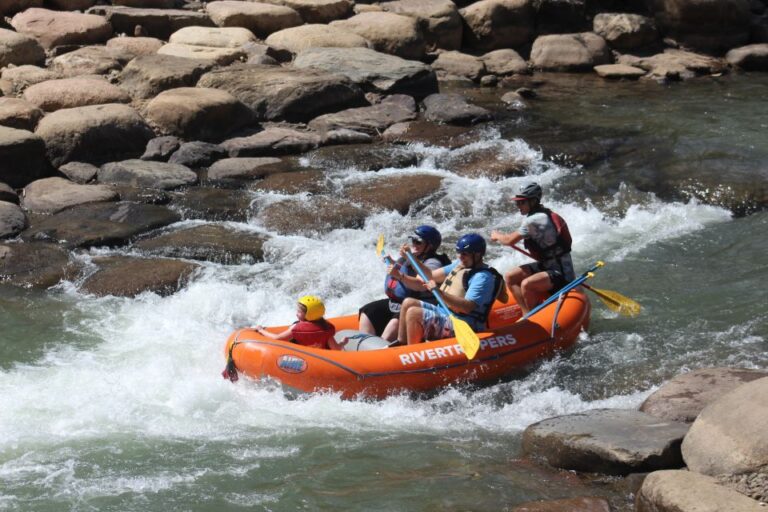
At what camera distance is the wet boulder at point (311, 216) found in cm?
980

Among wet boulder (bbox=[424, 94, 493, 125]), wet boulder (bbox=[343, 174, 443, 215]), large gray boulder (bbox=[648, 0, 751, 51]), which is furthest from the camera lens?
large gray boulder (bbox=[648, 0, 751, 51])

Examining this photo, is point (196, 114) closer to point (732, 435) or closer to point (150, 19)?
point (150, 19)

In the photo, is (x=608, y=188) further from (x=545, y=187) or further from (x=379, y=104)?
(x=379, y=104)

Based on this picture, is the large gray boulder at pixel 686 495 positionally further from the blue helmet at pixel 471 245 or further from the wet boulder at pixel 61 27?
the wet boulder at pixel 61 27

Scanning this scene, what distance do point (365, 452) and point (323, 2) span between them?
11662mm

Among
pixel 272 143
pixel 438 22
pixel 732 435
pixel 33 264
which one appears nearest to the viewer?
pixel 732 435

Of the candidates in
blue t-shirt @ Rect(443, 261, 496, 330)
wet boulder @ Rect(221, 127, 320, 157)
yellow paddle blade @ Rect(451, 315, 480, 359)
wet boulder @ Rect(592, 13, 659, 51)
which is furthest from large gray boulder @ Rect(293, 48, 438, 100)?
yellow paddle blade @ Rect(451, 315, 480, 359)

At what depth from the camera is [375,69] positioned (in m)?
13.8

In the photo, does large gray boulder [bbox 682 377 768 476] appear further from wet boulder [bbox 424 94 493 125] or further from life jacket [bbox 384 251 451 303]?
wet boulder [bbox 424 94 493 125]

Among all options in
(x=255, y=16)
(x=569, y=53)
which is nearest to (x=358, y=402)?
(x=255, y=16)

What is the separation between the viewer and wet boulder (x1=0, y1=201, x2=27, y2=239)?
953 centimetres

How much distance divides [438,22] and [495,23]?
3.49ft

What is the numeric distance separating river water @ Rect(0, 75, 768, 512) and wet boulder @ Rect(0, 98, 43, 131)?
2.98m

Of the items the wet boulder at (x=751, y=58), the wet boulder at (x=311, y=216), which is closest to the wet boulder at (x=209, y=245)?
the wet boulder at (x=311, y=216)
